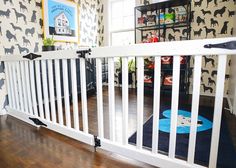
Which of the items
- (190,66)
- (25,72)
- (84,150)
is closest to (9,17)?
(25,72)

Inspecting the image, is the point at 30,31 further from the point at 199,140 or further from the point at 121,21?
the point at 199,140

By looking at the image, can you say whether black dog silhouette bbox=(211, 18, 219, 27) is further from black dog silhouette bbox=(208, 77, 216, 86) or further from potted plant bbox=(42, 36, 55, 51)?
potted plant bbox=(42, 36, 55, 51)

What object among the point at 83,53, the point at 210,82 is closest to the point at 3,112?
the point at 83,53

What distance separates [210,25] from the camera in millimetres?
3123

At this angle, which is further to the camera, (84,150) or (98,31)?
(98,31)

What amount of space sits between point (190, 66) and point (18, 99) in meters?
3.07

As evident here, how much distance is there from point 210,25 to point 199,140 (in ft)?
7.97

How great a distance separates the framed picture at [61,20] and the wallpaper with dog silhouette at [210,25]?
6.95ft

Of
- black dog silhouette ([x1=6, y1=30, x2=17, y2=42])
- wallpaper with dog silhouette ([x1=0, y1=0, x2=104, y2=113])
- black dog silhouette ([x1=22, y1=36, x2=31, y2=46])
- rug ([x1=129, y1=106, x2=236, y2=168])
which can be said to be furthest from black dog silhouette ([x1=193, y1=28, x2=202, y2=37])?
black dog silhouette ([x1=6, y1=30, x2=17, y2=42])

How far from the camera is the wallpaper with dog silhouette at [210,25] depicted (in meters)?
2.97

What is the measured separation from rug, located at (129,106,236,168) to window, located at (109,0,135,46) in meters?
2.54

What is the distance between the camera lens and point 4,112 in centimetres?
236

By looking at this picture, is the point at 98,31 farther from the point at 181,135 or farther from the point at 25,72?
the point at 181,135

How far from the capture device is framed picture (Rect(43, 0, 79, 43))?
Result: 3.04 m
